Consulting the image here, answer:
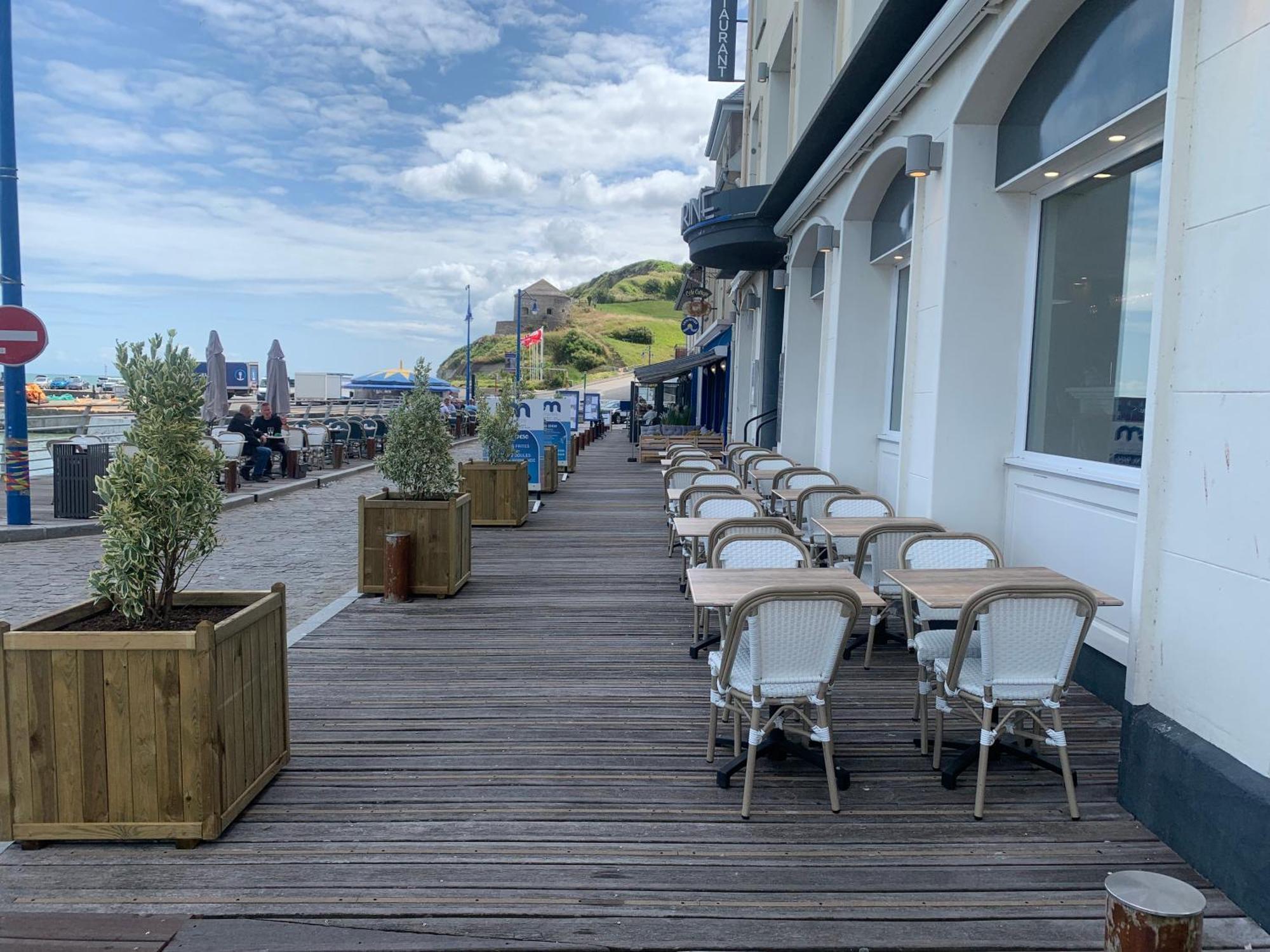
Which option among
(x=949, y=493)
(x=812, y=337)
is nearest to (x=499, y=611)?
(x=949, y=493)

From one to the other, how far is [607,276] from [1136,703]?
201518 mm

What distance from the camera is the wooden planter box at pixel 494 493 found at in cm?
1189

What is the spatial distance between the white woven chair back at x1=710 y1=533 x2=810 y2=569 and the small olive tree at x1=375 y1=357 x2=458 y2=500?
3.39 metres

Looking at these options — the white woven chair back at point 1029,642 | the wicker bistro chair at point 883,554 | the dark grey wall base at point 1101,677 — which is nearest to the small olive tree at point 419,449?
the wicker bistro chair at point 883,554

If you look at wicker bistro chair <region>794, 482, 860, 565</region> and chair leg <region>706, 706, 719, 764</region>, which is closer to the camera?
chair leg <region>706, 706, 719, 764</region>

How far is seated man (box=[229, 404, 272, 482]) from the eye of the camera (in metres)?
17.4

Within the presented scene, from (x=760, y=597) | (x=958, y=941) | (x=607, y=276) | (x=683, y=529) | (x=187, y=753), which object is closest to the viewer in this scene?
(x=958, y=941)

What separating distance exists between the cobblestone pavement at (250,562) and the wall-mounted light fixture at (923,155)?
19.2 feet

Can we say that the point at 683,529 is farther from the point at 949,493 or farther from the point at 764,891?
the point at 764,891

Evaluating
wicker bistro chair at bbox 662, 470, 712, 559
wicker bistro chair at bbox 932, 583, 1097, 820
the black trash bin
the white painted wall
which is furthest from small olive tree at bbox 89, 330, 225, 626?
the black trash bin

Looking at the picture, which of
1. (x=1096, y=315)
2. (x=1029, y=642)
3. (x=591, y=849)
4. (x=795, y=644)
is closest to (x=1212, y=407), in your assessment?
(x=1029, y=642)

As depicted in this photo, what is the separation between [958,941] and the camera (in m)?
2.82

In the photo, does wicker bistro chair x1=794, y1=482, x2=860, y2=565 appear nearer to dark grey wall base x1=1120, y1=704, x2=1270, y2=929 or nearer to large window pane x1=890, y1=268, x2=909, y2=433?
large window pane x1=890, y1=268, x2=909, y2=433

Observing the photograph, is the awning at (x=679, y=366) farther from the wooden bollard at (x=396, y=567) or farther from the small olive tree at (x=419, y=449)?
the wooden bollard at (x=396, y=567)
